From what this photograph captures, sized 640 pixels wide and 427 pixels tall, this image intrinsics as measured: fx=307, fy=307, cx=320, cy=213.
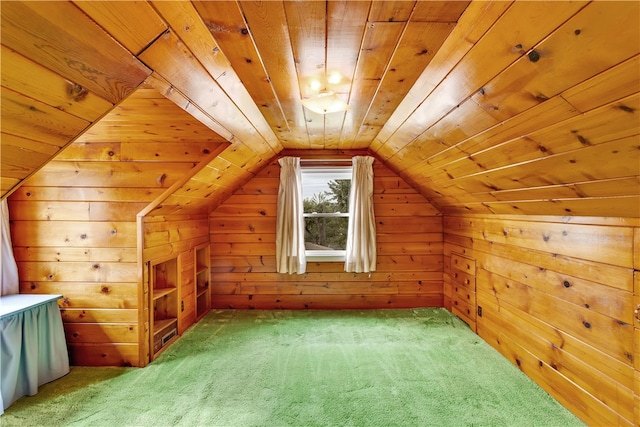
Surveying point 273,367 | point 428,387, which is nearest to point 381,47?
point 428,387

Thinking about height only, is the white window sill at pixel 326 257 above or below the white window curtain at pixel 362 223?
below

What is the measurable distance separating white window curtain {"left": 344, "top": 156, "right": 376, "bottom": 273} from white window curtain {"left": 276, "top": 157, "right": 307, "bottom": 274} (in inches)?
22.5

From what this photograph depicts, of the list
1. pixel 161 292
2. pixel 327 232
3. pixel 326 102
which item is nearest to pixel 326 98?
pixel 326 102

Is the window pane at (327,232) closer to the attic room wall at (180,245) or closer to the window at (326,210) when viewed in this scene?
the window at (326,210)

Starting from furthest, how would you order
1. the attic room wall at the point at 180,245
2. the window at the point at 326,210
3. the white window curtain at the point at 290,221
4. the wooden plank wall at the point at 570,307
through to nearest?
the window at the point at 326,210
the white window curtain at the point at 290,221
the attic room wall at the point at 180,245
the wooden plank wall at the point at 570,307

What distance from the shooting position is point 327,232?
396 cm

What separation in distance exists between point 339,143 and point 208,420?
8.47 ft

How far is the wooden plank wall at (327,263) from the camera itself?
368cm

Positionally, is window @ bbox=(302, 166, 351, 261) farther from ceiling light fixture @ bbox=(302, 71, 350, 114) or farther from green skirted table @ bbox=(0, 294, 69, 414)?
green skirted table @ bbox=(0, 294, 69, 414)

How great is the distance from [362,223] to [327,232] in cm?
59

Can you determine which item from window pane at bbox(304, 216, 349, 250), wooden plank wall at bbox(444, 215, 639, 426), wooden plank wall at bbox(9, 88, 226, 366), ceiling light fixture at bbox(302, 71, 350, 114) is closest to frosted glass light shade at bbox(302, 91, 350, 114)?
ceiling light fixture at bbox(302, 71, 350, 114)

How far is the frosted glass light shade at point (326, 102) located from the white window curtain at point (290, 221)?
6.06 feet

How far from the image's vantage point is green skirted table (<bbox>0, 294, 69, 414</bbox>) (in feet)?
6.00

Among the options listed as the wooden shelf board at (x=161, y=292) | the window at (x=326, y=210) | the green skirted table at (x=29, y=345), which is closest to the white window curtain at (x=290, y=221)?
the window at (x=326, y=210)
